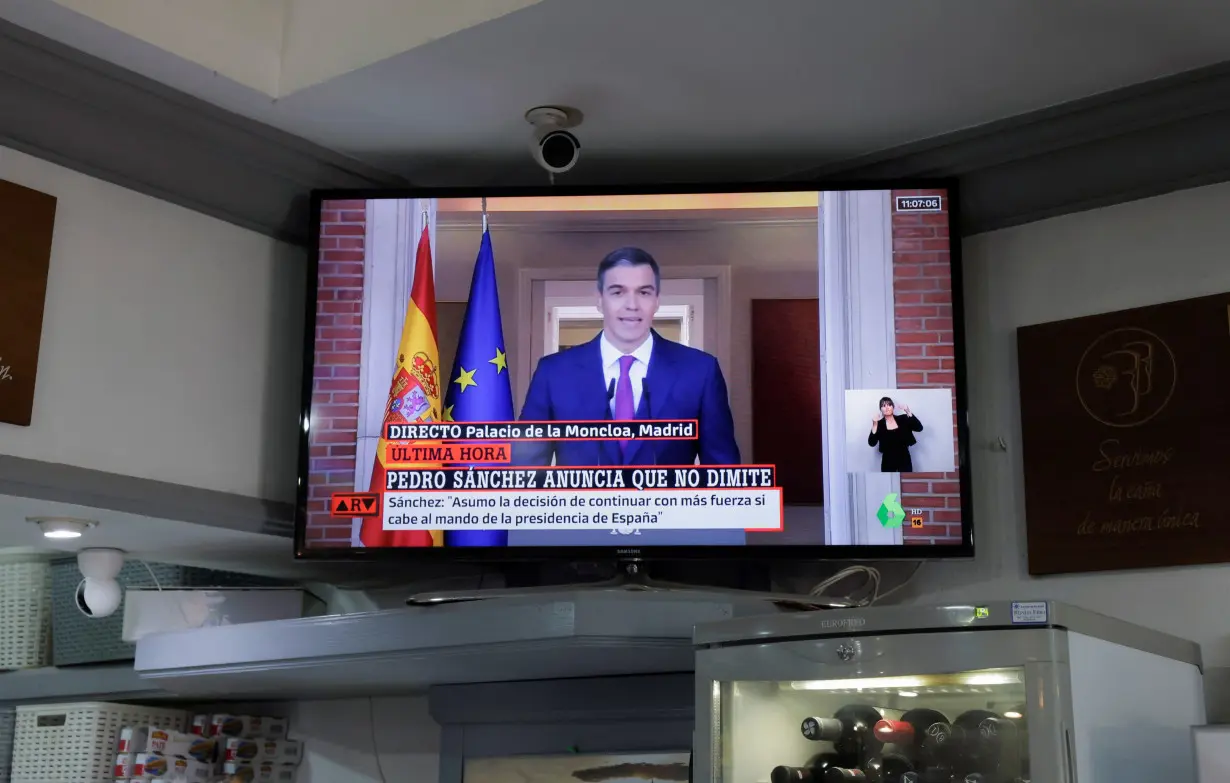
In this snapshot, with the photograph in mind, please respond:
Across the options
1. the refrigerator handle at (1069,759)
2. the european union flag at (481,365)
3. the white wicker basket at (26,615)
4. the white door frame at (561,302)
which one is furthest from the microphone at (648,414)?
the white wicker basket at (26,615)

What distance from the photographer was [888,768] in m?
1.99

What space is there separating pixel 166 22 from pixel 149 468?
0.85 m

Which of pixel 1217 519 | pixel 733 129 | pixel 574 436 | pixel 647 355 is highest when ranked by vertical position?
pixel 733 129

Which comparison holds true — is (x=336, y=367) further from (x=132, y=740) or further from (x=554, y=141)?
(x=132, y=740)

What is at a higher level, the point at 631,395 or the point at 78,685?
the point at 631,395

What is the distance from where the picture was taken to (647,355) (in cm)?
271

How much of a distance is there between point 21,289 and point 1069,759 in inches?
75.7

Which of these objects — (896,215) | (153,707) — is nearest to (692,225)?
(896,215)

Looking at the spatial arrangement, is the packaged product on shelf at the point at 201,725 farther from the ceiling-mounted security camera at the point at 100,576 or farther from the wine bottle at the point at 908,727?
the wine bottle at the point at 908,727

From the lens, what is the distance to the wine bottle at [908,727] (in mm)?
1982

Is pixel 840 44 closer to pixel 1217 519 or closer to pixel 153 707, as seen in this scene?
pixel 1217 519

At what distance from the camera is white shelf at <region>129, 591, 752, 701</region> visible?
2324mm

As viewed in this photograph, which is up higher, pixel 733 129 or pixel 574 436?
pixel 733 129

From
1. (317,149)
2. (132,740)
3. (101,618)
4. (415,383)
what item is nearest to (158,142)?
(317,149)
